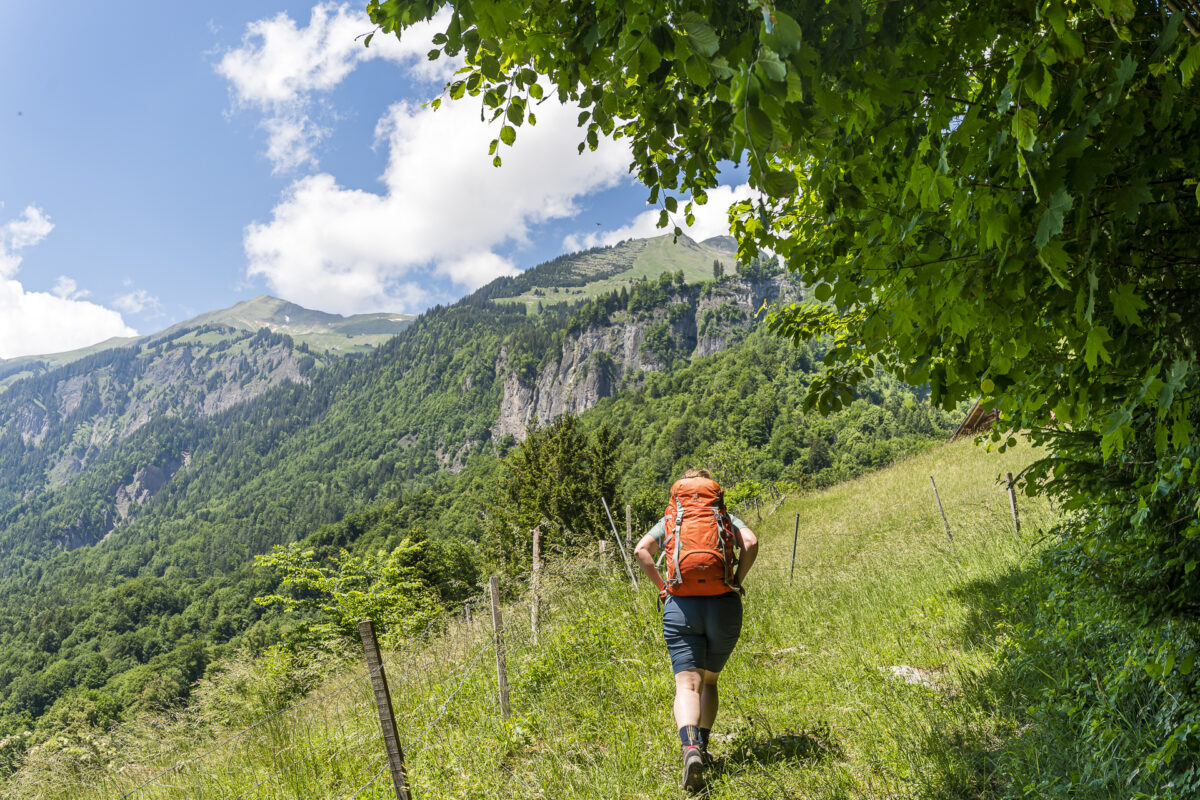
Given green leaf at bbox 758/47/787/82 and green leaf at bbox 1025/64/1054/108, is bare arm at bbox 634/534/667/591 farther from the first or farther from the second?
green leaf at bbox 758/47/787/82

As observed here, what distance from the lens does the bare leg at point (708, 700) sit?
3.85 metres

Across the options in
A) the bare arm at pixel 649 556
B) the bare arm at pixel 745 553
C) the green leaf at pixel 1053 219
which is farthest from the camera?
the bare arm at pixel 649 556

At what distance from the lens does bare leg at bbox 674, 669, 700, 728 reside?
12.1 ft

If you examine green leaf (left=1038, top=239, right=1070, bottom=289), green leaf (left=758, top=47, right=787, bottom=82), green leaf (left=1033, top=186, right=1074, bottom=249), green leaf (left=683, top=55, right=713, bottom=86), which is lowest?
green leaf (left=1038, top=239, right=1070, bottom=289)

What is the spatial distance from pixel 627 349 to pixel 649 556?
19053 cm

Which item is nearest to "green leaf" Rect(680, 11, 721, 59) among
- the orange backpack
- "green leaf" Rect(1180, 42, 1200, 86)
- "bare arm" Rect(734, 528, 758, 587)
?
"green leaf" Rect(1180, 42, 1200, 86)

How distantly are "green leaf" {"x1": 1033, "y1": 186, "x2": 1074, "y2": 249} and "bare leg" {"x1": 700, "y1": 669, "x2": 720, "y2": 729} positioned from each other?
10.9 ft

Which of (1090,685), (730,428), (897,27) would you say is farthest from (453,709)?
(730,428)

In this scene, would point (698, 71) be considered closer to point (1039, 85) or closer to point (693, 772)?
point (1039, 85)

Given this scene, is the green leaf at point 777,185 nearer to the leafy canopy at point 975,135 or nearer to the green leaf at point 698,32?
the leafy canopy at point 975,135

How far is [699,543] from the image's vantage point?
390 cm

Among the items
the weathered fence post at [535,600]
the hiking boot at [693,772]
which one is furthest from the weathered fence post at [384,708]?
the weathered fence post at [535,600]

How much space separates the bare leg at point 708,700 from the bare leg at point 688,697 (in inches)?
2.8

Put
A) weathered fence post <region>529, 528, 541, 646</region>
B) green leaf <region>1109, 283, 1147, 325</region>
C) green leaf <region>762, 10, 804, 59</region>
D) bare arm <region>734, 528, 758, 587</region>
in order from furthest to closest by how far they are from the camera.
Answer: weathered fence post <region>529, 528, 541, 646</region>
bare arm <region>734, 528, 758, 587</region>
green leaf <region>1109, 283, 1147, 325</region>
green leaf <region>762, 10, 804, 59</region>
